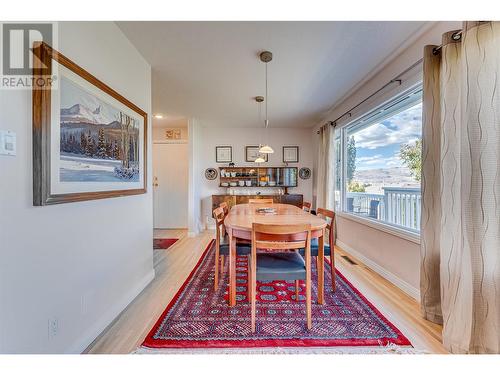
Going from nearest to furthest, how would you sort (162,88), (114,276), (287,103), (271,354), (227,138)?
1. (271,354)
2. (114,276)
3. (162,88)
4. (287,103)
5. (227,138)

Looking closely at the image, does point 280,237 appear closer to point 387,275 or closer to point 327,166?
point 387,275

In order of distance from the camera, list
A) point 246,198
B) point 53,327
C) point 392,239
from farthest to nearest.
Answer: point 246,198, point 392,239, point 53,327

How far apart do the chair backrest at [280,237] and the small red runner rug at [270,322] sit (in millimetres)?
604

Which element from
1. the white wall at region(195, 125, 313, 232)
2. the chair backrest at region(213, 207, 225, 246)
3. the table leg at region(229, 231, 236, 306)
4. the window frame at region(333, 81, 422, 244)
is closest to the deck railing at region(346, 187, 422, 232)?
the window frame at region(333, 81, 422, 244)

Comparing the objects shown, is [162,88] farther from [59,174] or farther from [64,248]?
[64,248]

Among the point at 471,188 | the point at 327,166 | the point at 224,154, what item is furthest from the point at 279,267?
the point at 224,154

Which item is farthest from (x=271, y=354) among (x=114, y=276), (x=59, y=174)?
(x=59, y=174)

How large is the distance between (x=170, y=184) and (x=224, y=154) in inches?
58.0

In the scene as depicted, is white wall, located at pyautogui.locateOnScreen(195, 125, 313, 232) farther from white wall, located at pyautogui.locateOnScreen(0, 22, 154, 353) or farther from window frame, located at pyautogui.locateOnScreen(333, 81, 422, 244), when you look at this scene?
white wall, located at pyautogui.locateOnScreen(0, 22, 154, 353)

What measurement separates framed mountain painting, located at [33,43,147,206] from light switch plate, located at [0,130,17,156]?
9 centimetres

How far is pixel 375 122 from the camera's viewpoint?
9.69 ft

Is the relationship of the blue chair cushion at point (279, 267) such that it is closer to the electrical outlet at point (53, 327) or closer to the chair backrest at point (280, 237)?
the chair backrest at point (280, 237)
